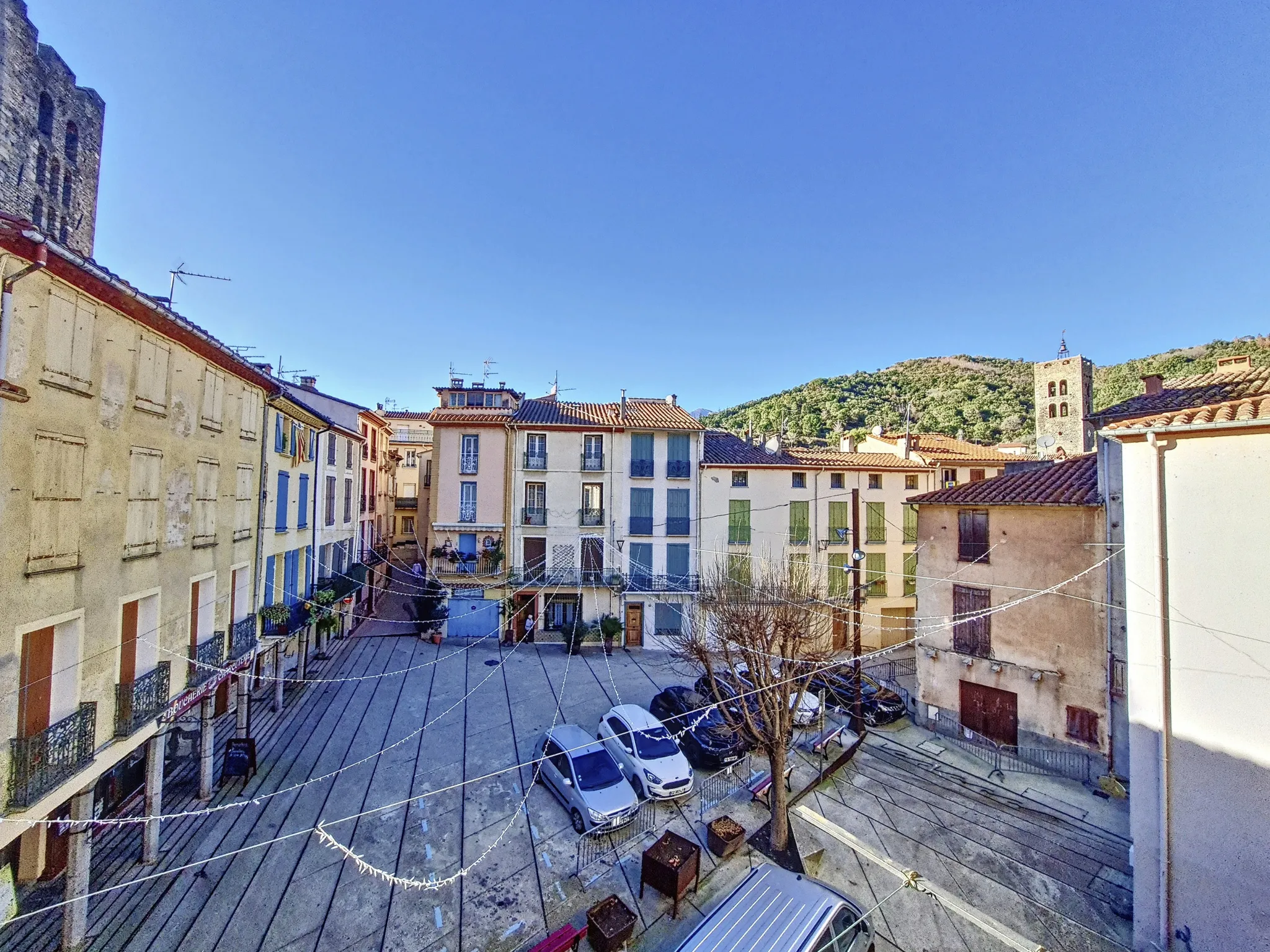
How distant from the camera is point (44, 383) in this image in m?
7.09

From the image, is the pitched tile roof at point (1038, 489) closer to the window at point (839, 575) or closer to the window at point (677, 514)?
the window at point (839, 575)

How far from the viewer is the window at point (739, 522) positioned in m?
25.9

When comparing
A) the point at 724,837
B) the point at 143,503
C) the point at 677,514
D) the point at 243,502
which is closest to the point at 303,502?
the point at 243,502

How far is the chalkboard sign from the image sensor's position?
1289 centimetres

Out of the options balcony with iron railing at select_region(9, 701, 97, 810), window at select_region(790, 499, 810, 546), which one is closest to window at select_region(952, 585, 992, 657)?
window at select_region(790, 499, 810, 546)

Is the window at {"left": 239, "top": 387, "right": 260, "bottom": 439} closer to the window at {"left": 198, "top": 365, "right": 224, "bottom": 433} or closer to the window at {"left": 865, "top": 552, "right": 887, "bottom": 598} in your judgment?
the window at {"left": 198, "top": 365, "right": 224, "bottom": 433}

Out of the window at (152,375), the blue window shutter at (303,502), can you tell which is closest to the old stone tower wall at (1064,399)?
the blue window shutter at (303,502)

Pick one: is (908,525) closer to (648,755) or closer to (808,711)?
(808,711)

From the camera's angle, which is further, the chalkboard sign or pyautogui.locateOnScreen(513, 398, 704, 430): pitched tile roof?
pyautogui.locateOnScreen(513, 398, 704, 430): pitched tile roof

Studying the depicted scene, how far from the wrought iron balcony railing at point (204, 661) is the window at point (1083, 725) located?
20948 mm

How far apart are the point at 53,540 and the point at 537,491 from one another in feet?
61.8

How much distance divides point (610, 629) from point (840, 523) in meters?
12.7

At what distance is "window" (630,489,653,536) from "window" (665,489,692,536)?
2.61 feet

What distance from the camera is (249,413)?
13844 millimetres
